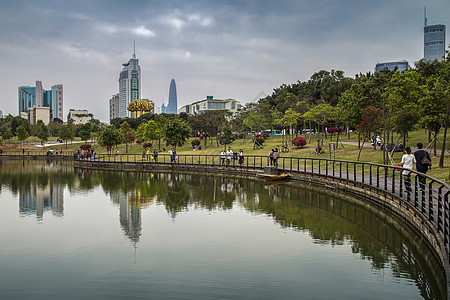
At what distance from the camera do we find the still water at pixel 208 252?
7.55 meters

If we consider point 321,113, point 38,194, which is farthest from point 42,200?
point 321,113

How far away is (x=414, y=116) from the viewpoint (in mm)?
23562

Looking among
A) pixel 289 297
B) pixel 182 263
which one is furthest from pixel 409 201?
pixel 182 263

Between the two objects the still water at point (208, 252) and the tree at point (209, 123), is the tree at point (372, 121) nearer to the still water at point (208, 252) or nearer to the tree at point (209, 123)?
the still water at point (208, 252)

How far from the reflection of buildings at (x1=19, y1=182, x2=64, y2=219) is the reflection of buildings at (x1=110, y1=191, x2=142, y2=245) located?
9.00ft

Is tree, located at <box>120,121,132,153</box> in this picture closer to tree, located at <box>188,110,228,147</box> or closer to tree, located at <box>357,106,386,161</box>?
tree, located at <box>188,110,228,147</box>

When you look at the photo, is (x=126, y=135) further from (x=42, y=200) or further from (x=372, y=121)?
(x=372, y=121)

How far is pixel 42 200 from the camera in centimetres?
1958

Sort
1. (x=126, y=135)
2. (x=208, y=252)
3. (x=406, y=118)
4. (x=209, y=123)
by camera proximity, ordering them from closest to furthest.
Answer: (x=208, y=252)
(x=406, y=118)
(x=209, y=123)
(x=126, y=135)

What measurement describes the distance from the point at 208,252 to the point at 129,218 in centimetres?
600

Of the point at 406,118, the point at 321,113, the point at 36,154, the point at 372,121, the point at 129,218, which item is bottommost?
the point at 129,218

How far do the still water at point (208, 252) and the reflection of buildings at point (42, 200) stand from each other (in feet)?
0.47

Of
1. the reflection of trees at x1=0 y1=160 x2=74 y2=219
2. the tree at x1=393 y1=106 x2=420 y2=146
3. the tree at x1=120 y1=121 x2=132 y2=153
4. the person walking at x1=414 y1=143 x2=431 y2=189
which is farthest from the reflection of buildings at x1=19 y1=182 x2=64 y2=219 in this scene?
the tree at x1=120 y1=121 x2=132 y2=153

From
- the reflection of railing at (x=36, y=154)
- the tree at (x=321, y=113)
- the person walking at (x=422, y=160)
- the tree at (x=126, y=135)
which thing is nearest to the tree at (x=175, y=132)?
the tree at (x=126, y=135)
